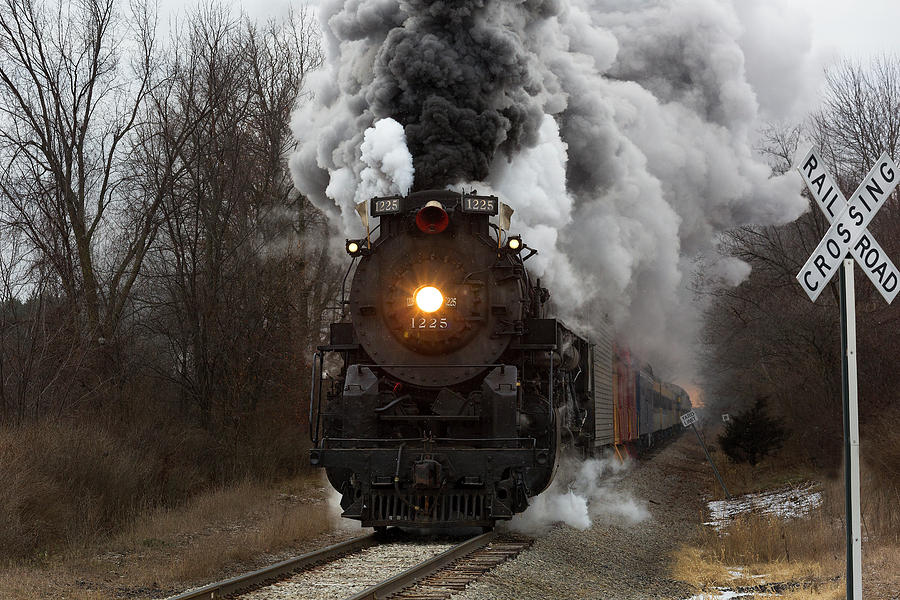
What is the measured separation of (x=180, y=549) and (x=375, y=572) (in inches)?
113

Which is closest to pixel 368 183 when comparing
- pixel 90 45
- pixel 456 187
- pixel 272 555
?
pixel 456 187

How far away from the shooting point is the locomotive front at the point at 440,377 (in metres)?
8.56

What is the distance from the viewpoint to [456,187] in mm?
10922

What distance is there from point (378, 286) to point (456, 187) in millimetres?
2050

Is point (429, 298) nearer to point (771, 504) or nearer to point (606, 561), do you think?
point (606, 561)

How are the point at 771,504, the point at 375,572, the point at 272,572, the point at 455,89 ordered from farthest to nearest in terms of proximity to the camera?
the point at 771,504 < the point at 455,89 < the point at 375,572 < the point at 272,572

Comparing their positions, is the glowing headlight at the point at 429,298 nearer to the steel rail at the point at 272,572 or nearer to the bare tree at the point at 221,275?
the steel rail at the point at 272,572

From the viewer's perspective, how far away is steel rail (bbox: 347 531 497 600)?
19.8 ft

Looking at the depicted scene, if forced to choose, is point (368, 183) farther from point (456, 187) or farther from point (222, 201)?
point (222, 201)

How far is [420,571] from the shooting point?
7.04 metres

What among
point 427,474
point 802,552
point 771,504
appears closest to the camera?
point 427,474

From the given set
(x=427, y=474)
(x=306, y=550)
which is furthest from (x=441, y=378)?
(x=306, y=550)

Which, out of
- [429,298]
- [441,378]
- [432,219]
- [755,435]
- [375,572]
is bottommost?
[375,572]

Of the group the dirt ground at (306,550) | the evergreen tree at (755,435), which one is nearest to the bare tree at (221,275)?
the dirt ground at (306,550)
